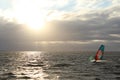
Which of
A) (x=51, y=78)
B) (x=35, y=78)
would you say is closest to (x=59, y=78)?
(x=51, y=78)

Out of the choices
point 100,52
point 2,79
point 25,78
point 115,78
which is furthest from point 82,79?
point 100,52

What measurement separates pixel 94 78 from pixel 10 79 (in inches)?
760

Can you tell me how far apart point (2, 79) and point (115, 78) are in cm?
2611

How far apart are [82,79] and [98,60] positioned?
197 ft

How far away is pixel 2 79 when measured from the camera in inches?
2395

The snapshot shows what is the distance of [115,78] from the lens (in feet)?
208

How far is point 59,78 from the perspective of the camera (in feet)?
201

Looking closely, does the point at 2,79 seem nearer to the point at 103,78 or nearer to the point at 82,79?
the point at 82,79

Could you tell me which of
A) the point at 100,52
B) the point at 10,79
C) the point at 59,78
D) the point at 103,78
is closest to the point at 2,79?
the point at 10,79

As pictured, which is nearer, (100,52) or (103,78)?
(103,78)

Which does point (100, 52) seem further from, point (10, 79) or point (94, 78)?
point (10, 79)

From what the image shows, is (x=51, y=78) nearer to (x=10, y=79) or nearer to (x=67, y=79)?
(x=67, y=79)

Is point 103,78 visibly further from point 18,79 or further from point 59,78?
point 18,79

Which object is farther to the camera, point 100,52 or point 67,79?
point 100,52
